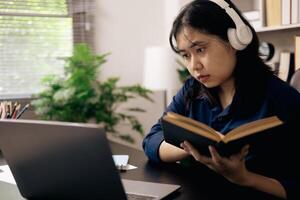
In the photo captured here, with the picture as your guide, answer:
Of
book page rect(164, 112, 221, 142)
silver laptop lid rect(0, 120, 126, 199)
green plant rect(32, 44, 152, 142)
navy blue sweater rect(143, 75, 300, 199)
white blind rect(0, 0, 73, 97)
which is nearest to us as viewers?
silver laptop lid rect(0, 120, 126, 199)

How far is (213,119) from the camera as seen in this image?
47.0 inches

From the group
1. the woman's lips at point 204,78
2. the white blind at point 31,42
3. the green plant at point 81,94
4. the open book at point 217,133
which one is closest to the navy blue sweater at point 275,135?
the woman's lips at point 204,78

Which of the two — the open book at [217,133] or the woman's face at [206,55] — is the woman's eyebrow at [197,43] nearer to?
the woman's face at [206,55]

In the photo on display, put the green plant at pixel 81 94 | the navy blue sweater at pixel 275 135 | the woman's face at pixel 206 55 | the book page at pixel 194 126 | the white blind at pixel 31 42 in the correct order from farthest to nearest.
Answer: the white blind at pixel 31 42 → the green plant at pixel 81 94 → the woman's face at pixel 206 55 → the navy blue sweater at pixel 275 135 → the book page at pixel 194 126

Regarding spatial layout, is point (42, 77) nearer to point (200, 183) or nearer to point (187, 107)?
point (187, 107)

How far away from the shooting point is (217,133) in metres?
0.81

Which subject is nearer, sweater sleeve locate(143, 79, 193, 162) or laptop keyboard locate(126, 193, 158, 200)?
laptop keyboard locate(126, 193, 158, 200)

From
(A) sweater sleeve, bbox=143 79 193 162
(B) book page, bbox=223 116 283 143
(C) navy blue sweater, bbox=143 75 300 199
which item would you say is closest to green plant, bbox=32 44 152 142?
(A) sweater sleeve, bbox=143 79 193 162

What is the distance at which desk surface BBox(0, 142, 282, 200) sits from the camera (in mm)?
873

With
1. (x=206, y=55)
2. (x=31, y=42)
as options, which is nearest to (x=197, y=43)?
(x=206, y=55)

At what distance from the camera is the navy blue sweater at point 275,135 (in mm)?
982

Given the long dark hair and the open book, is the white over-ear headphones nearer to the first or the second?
the long dark hair

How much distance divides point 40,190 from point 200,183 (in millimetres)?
375

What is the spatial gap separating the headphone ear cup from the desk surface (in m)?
0.35
